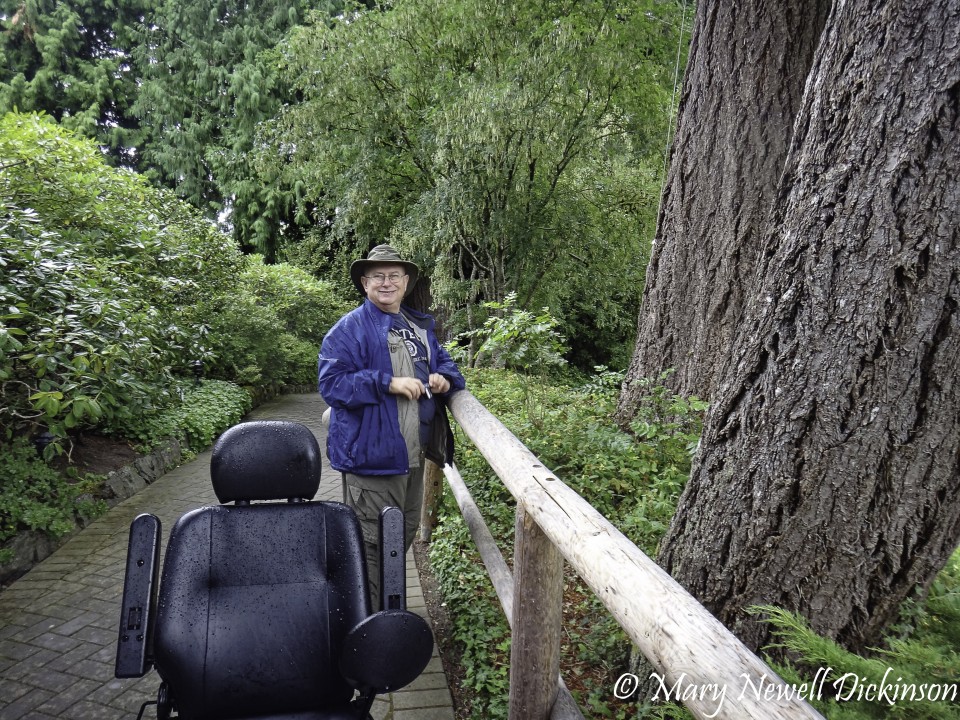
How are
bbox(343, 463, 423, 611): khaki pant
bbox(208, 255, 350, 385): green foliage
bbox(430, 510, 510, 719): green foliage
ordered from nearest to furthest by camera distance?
bbox(430, 510, 510, 719): green foliage → bbox(343, 463, 423, 611): khaki pant → bbox(208, 255, 350, 385): green foliage

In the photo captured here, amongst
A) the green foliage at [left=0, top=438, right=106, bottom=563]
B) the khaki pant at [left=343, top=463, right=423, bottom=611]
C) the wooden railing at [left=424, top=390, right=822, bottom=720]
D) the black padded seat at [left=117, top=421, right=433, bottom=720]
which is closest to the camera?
the wooden railing at [left=424, top=390, right=822, bottom=720]

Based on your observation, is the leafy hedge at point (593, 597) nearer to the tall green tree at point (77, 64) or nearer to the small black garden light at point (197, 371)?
the small black garden light at point (197, 371)

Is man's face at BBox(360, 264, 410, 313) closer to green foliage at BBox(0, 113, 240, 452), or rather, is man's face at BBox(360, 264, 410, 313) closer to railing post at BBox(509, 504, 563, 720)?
railing post at BBox(509, 504, 563, 720)

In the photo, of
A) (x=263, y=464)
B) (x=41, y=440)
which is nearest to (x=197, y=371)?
(x=41, y=440)

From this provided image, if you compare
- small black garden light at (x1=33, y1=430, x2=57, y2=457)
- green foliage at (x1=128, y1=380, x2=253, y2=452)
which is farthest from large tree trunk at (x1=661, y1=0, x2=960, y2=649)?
green foliage at (x1=128, y1=380, x2=253, y2=452)

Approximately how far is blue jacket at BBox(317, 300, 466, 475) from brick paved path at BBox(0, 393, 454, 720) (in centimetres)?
112

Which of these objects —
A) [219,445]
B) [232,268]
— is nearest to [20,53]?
[232,268]

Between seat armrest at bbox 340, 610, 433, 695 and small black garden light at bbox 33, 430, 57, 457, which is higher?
seat armrest at bbox 340, 610, 433, 695

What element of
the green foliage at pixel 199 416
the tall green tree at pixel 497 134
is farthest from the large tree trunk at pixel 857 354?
the tall green tree at pixel 497 134

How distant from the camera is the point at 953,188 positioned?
1810 millimetres

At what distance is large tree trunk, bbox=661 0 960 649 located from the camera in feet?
6.07

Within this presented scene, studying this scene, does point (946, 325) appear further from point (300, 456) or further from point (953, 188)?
point (300, 456)

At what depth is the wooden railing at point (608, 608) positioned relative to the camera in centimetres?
121

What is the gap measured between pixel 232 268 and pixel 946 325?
34.0ft
